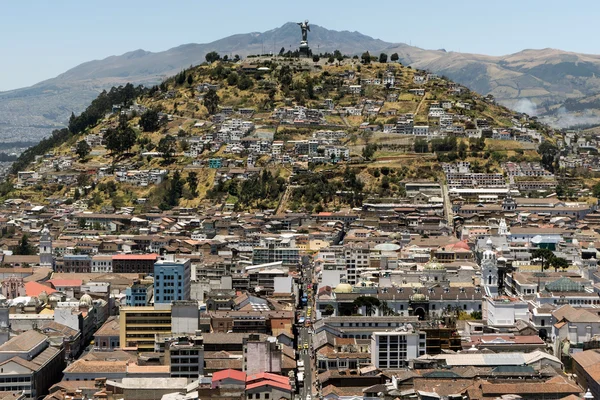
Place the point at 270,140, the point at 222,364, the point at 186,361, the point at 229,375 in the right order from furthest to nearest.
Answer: the point at 270,140 < the point at 222,364 < the point at 186,361 < the point at 229,375

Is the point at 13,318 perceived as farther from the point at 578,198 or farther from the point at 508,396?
the point at 578,198

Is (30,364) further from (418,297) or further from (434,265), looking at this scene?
(434,265)

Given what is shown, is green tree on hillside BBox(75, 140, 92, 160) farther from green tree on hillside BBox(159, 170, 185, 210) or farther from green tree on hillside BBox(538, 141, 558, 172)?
green tree on hillside BBox(538, 141, 558, 172)

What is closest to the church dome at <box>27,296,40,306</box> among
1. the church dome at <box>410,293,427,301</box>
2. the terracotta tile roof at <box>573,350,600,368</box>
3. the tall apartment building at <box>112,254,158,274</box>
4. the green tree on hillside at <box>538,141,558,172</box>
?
the tall apartment building at <box>112,254,158,274</box>

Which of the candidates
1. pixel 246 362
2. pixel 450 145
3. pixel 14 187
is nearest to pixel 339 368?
pixel 246 362

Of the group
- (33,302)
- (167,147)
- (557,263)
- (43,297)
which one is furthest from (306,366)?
(167,147)

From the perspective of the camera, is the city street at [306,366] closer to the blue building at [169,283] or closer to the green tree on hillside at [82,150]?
the blue building at [169,283]

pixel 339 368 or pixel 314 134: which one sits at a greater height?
pixel 314 134
